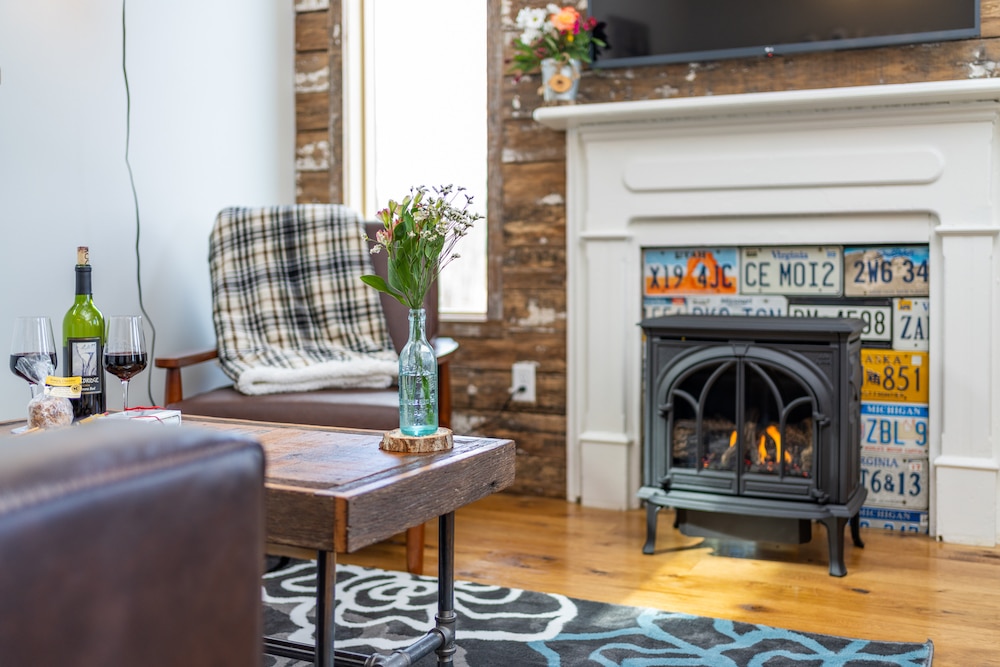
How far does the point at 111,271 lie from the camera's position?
2.95 metres

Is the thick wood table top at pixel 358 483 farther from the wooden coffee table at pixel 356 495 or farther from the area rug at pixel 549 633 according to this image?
the area rug at pixel 549 633

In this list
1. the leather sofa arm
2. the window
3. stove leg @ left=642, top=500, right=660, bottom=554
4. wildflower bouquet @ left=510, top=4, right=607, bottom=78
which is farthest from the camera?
the window

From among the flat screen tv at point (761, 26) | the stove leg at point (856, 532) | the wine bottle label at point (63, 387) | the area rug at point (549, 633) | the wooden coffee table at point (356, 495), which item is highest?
the flat screen tv at point (761, 26)

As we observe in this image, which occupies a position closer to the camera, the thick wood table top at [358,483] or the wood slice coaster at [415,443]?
the thick wood table top at [358,483]

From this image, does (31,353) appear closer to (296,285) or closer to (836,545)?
(296,285)

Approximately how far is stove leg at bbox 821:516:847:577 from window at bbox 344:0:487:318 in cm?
150

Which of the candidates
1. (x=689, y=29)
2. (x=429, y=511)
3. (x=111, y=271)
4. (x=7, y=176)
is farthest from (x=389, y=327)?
(x=429, y=511)

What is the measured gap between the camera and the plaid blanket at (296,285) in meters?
2.95

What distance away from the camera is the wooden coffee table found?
1.35 metres

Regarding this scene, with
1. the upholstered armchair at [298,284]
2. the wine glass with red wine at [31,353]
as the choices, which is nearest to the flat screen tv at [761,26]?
the upholstered armchair at [298,284]

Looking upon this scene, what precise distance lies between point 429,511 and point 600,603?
3.08 ft

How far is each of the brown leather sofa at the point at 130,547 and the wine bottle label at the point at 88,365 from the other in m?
1.23

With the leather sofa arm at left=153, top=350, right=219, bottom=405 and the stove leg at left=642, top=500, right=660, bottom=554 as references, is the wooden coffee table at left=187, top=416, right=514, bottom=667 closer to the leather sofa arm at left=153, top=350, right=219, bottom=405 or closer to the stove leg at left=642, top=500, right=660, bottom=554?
the leather sofa arm at left=153, top=350, right=219, bottom=405

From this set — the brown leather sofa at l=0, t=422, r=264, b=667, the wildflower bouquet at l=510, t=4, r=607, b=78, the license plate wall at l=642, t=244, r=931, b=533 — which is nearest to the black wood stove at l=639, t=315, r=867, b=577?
the license plate wall at l=642, t=244, r=931, b=533
